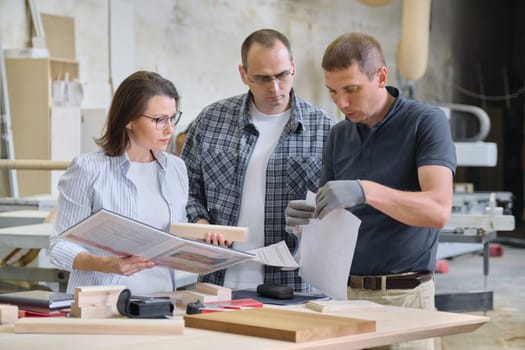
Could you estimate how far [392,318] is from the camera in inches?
97.3

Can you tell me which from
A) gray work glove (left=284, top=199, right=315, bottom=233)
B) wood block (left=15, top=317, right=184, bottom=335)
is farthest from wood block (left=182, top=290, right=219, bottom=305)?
wood block (left=15, top=317, right=184, bottom=335)

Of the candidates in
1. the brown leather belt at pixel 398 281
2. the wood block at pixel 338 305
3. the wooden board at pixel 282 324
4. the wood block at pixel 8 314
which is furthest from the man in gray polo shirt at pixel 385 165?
the wood block at pixel 8 314

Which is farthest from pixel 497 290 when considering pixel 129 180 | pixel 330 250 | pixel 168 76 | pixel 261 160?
pixel 129 180

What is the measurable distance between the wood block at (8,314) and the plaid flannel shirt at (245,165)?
1.03m

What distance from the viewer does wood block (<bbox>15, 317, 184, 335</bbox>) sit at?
7.27 ft

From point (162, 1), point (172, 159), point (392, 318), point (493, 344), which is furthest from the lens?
point (162, 1)

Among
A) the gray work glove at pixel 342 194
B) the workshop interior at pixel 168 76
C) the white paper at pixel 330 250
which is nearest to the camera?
the gray work glove at pixel 342 194

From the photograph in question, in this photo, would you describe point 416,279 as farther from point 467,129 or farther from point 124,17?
point 467,129

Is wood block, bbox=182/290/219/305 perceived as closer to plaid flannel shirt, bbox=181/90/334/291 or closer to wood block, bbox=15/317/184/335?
wood block, bbox=15/317/184/335

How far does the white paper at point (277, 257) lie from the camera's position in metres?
2.86

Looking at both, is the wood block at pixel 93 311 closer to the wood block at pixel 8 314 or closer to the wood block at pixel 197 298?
the wood block at pixel 8 314

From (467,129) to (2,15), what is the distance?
10.4 metres

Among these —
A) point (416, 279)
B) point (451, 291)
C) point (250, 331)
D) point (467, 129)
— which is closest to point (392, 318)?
point (416, 279)

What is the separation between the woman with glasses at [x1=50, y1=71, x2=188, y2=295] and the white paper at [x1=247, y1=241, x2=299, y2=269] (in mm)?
314
